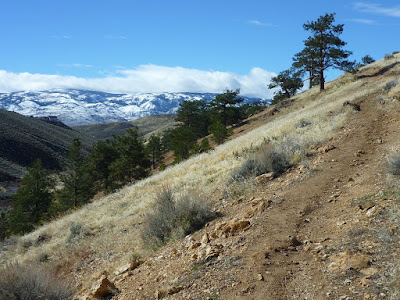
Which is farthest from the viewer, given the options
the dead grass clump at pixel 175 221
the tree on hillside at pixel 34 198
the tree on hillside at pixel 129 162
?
the tree on hillside at pixel 129 162

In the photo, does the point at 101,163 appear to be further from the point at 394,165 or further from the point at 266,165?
the point at 394,165

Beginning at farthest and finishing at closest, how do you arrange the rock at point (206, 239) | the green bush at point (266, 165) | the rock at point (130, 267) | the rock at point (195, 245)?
1. the green bush at point (266, 165)
2. the rock at point (130, 267)
3. the rock at point (206, 239)
4. the rock at point (195, 245)

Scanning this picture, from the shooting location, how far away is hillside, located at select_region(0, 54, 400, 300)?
427cm

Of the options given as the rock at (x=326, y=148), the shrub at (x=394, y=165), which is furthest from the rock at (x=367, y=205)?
the rock at (x=326, y=148)

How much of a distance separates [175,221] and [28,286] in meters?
3.51

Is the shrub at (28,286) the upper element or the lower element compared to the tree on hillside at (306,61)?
lower

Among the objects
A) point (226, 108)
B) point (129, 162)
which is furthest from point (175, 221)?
point (226, 108)

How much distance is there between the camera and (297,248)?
5207 mm

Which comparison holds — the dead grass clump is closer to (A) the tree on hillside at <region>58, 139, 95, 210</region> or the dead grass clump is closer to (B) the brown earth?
(B) the brown earth

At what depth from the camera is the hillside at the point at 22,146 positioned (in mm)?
89062

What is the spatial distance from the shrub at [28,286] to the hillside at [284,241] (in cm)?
60

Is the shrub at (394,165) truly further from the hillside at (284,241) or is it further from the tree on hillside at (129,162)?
the tree on hillside at (129,162)

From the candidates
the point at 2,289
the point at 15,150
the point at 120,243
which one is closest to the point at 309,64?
the point at 120,243

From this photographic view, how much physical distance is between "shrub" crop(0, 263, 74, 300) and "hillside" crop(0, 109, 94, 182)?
85633 millimetres
